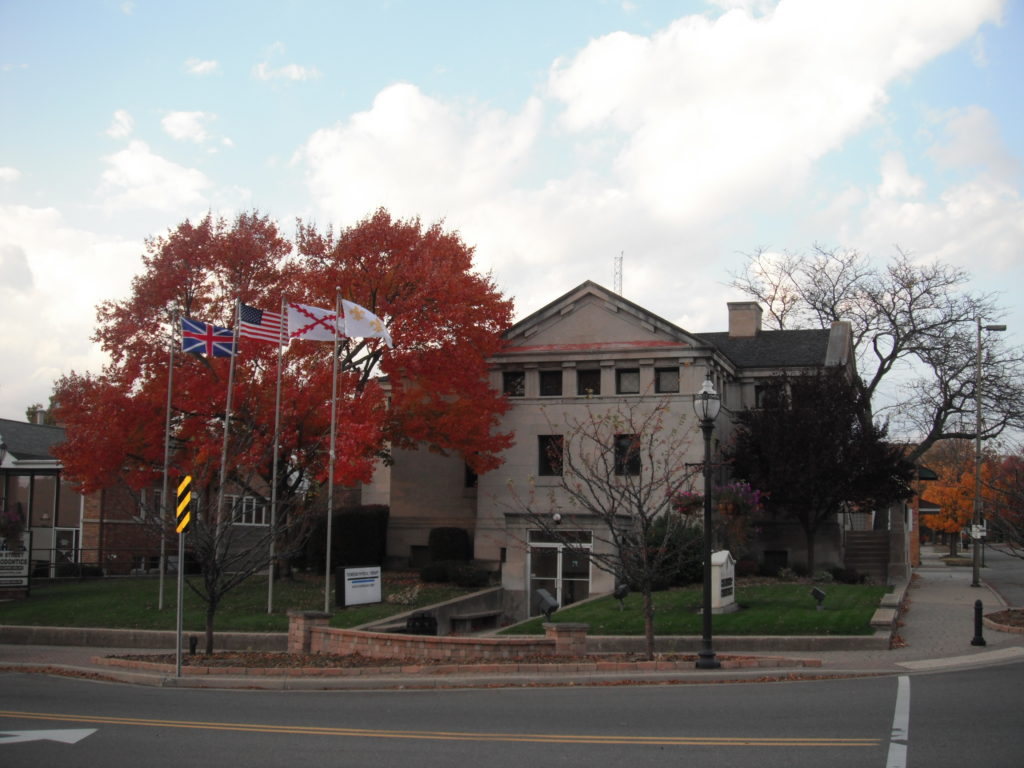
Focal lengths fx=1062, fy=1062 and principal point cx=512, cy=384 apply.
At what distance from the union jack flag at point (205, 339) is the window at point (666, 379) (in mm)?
14402

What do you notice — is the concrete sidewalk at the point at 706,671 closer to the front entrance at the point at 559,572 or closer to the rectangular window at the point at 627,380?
the front entrance at the point at 559,572

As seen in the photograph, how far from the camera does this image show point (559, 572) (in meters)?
32.9

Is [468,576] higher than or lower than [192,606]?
higher

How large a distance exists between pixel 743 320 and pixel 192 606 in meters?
25.2

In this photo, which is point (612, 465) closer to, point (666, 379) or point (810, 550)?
point (666, 379)

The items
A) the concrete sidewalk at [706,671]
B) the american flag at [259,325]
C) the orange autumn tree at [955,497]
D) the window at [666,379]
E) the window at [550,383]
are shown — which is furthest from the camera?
the orange autumn tree at [955,497]

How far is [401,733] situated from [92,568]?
31523 mm

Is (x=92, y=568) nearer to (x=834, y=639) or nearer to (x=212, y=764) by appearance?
(x=834, y=639)

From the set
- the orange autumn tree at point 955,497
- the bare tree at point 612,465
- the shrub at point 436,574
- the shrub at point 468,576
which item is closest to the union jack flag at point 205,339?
the bare tree at point 612,465

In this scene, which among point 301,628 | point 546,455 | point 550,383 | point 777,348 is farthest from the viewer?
point 777,348

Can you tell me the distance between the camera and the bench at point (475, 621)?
1194 inches

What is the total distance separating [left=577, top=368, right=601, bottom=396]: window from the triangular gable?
0.86m

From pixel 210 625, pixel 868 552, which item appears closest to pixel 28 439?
pixel 210 625

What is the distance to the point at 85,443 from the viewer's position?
3053 centimetres
